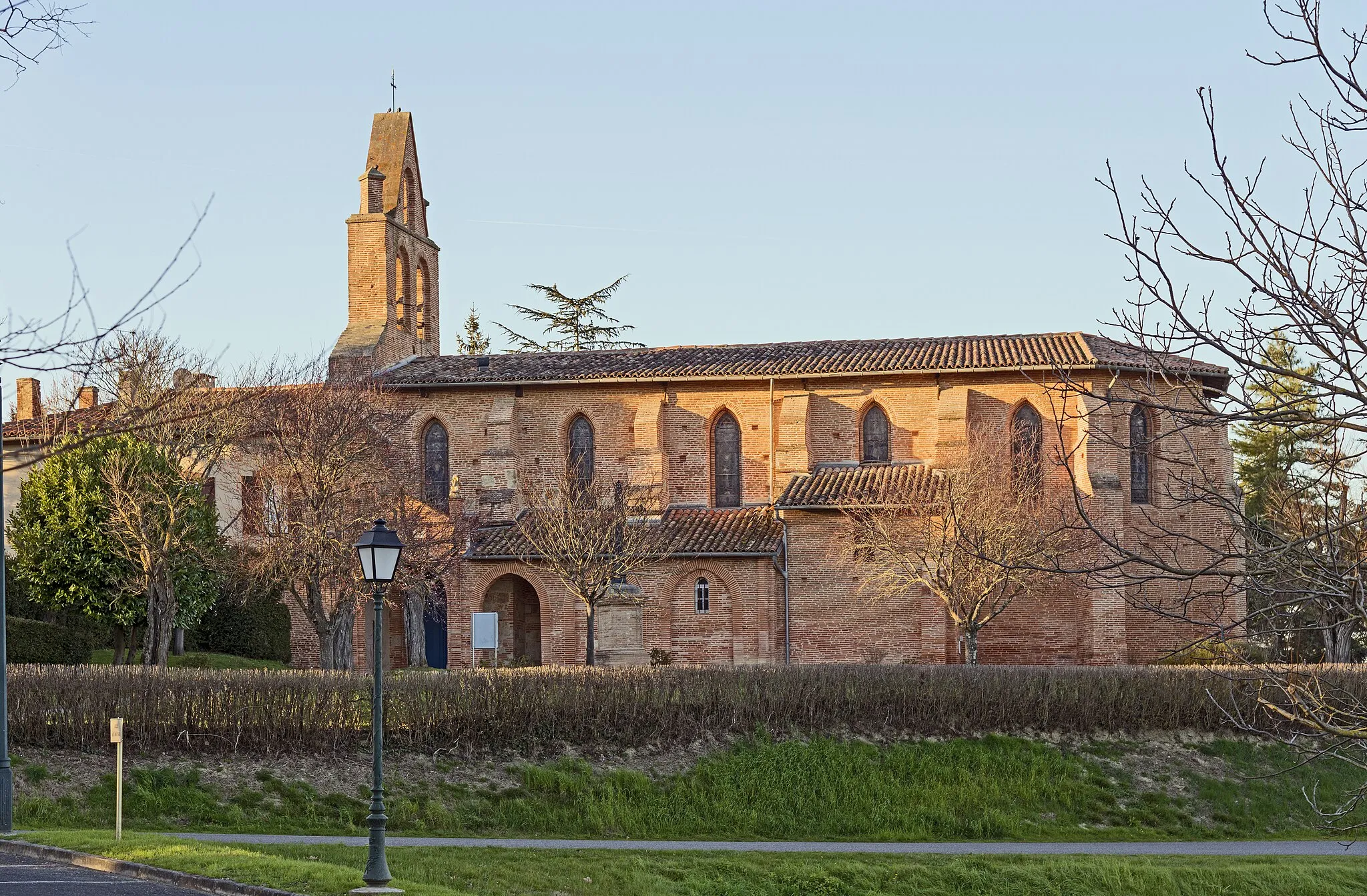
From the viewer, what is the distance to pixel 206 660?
36.1 meters

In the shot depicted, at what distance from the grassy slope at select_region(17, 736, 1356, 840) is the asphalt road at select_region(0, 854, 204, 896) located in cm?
541

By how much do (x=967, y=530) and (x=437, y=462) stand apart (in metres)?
17.4

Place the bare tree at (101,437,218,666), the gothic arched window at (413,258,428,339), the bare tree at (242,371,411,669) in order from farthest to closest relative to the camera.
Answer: the gothic arched window at (413,258,428,339) < the bare tree at (101,437,218,666) < the bare tree at (242,371,411,669)

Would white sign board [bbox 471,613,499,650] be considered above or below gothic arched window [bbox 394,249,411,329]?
below

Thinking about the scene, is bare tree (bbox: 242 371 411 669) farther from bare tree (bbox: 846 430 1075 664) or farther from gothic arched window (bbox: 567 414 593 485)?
bare tree (bbox: 846 430 1075 664)

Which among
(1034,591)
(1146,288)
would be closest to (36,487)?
(1034,591)

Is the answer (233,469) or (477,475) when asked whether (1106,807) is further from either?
(233,469)

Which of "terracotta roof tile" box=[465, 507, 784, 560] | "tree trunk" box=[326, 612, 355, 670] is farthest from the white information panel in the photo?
"tree trunk" box=[326, 612, 355, 670]

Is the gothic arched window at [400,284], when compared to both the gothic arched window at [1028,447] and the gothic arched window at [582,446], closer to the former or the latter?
the gothic arched window at [582,446]

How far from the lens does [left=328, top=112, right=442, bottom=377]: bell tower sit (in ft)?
147

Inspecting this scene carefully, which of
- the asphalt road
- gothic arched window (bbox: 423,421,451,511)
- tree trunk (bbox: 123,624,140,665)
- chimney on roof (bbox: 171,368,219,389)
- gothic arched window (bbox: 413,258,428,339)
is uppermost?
gothic arched window (bbox: 413,258,428,339)

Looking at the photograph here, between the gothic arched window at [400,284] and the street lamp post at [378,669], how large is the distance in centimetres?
3215

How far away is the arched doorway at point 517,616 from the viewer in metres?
41.3

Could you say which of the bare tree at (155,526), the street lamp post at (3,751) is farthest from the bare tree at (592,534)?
the street lamp post at (3,751)
